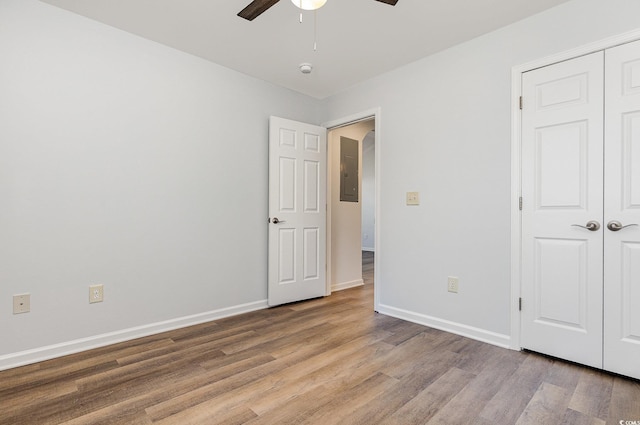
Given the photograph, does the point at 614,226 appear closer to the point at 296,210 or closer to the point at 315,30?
the point at 315,30

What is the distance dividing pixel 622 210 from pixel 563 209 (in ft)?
0.96

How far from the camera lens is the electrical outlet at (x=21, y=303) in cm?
213

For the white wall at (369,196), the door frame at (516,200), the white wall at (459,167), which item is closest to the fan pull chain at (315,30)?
the white wall at (459,167)

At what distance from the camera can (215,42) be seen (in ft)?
8.96

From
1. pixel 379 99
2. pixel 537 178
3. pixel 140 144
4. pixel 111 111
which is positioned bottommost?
pixel 537 178

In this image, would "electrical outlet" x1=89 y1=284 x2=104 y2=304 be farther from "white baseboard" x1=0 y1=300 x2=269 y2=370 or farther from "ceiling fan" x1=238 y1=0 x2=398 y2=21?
"ceiling fan" x1=238 y1=0 x2=398 y2=21

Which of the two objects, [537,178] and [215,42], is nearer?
[537,178]

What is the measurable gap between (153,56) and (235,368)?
2531 mm

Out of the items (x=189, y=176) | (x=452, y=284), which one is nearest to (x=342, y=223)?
(x=452, y=284)

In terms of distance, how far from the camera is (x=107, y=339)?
2467 mm

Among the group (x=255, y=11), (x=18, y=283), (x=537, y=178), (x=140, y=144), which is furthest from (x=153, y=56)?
(x=537, y=178)

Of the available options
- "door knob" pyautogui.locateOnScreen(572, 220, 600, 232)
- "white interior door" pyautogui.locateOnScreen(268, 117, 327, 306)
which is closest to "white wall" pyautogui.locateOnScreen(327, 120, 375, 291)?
"white interior door" pyautogui.locateOnScreen(268, 117, 327, 306)

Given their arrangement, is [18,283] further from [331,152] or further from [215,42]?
[331,152]

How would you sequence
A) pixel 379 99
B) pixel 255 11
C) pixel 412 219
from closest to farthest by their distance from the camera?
1. pixel 255 11
2. pixel 412 219
3. pixel 379 99
